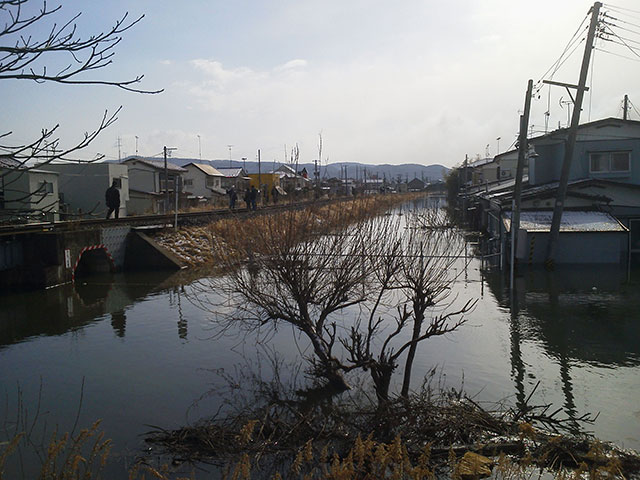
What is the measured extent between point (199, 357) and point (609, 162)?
2665 centimetres

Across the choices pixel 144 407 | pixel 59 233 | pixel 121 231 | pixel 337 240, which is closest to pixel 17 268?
pixel 59 233

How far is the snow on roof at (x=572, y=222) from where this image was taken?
2733cm

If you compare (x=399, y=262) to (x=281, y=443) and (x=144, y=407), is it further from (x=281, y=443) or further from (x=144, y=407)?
(x=144, y=407)

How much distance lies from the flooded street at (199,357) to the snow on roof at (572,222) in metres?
5.07

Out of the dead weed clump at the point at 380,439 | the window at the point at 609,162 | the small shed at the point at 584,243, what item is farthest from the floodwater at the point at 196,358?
the window at the point at 609,162

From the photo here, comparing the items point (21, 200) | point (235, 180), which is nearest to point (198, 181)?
point (235, 180)

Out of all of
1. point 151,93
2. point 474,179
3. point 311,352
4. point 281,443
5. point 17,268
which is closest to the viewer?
point 151,93

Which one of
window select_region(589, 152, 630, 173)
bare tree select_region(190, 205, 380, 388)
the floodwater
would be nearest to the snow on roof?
window select_region(589, 152, 630, 173)

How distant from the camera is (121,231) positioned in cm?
2923

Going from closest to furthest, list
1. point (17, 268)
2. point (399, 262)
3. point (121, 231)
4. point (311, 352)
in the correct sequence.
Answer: point (399, 262)
point (311, 352)
point (17, 268)
point (121, 231)

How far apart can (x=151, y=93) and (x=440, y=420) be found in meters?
6.74

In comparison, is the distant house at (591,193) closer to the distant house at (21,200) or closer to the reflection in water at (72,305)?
the reflection in water at (72,305)

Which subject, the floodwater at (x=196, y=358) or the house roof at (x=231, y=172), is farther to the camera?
the house roof at (x=231, y=172)

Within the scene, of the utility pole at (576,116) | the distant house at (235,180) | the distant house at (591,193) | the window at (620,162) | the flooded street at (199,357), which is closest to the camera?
the flooded street at (199,357)
